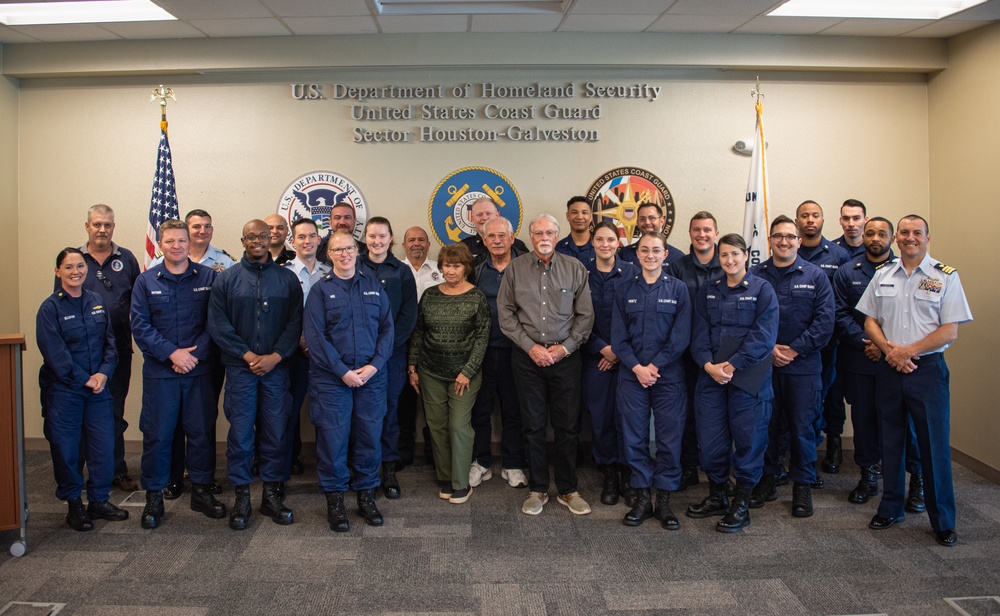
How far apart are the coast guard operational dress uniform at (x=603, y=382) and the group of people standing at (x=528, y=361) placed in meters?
0.01

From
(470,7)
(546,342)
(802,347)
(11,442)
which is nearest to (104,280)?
(11,442)

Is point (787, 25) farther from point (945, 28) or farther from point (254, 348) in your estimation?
point (254, 348)

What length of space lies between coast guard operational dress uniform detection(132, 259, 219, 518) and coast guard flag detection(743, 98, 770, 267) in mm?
3513

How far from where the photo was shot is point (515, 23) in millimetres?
4574

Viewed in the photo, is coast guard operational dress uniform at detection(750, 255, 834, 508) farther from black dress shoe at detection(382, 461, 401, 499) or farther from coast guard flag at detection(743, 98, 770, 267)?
black dress shoe at detection(382, 461, 401, 499)

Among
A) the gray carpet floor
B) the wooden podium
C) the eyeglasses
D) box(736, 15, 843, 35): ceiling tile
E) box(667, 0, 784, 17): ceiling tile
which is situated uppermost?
box(736, 15, 843, 35): ceiling tile

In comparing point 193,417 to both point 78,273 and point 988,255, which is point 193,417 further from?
point 988,255

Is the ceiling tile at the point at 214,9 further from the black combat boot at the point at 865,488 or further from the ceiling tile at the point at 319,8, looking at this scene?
the black combat boot at the point at 865,488

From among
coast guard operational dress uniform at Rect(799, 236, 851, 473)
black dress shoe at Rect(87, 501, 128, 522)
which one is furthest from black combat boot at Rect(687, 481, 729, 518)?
black dress shoe at Rect(87, 501, 128, 522)

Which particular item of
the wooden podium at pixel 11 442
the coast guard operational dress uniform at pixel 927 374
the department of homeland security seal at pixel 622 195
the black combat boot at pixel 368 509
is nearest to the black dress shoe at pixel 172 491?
the wooden podium at pixel 11 442

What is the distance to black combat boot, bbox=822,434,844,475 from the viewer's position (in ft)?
14.8

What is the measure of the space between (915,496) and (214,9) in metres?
5.07

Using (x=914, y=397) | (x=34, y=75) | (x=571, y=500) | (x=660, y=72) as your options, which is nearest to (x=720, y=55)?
(x=660, y=72)

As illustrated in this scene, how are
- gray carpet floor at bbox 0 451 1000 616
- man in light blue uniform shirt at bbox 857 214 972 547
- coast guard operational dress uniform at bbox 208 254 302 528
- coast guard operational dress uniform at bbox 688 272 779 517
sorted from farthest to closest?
coast guard operational dress uniform at bbox 208 254 302 528, coast guard operational dress uniform at bbox 688 272 779 517, man in light blue uniform shirt at bbox 857 214 972 547, gray carpet floor at bbox 0 451 1000 616
